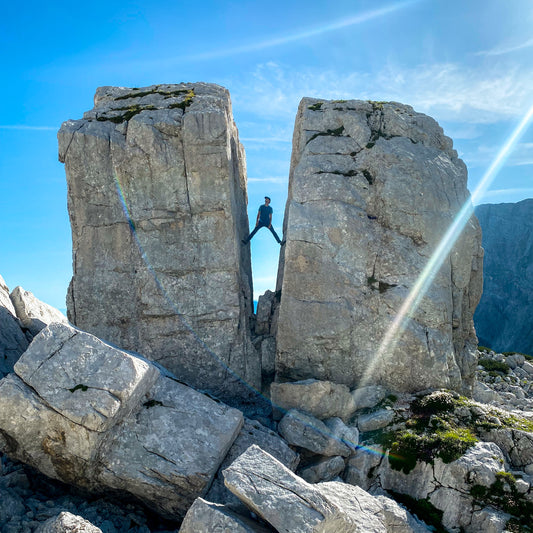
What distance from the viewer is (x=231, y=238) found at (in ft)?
66.3

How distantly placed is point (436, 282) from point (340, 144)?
25.1 feet

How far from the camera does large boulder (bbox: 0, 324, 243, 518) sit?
42.2ft

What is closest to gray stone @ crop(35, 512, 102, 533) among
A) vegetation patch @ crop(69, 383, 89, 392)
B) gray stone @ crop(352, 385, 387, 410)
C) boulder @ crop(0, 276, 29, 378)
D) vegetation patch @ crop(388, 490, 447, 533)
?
vegetation patch @ crop(69, 383, 89, 392)

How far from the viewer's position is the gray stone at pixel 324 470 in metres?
14.7

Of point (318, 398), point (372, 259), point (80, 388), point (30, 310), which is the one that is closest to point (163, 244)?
point (30, 310)

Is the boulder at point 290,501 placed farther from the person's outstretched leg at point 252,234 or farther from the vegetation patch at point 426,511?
the person's outstretched leg at point 252,234

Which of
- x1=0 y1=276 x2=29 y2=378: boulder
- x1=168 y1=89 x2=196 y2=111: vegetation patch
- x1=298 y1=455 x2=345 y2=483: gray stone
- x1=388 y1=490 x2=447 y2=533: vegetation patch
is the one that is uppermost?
x1=168 y1=89 x2=196 y2=111: vegetation patch

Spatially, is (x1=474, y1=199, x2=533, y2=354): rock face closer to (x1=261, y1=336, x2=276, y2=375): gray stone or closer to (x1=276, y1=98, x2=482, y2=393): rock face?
(x1=276, y1=98, x2=482, y2=393): rock face

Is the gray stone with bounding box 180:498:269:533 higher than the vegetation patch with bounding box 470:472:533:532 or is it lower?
higher

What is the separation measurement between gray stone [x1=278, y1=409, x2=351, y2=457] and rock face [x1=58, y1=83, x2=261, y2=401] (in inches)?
163

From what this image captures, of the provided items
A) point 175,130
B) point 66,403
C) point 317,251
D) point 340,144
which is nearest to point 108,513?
point 66,403

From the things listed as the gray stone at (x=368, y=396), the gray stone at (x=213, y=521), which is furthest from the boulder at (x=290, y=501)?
the gray stone at (x=368, y=396)

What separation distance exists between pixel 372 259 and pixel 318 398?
251 inches

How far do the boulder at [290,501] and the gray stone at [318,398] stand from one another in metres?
5.20
